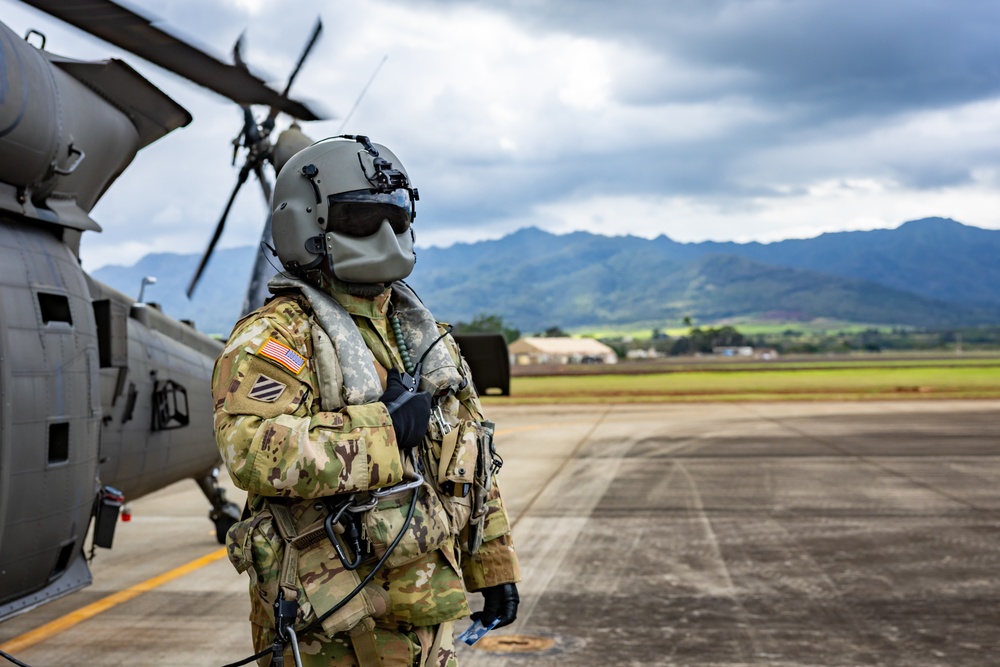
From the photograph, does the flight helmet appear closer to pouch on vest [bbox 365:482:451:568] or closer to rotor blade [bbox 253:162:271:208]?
pouch on vest [bbox 365:482:451:568]

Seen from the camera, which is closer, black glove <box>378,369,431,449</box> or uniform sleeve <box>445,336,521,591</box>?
black glove <box>378,369,431,449</box>

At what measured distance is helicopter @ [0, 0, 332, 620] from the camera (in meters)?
4.69

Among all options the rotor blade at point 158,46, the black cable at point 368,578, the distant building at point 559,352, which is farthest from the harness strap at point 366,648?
the distant building at point 559,352

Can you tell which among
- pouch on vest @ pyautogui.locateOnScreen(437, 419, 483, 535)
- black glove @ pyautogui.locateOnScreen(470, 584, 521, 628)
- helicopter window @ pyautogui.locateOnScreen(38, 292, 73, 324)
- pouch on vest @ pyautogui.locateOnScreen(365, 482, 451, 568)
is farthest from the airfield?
pouch on vest @ pyautogui.locateOnScreen(365, 482, 451, 568)

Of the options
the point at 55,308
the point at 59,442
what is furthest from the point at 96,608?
the point at 55,308

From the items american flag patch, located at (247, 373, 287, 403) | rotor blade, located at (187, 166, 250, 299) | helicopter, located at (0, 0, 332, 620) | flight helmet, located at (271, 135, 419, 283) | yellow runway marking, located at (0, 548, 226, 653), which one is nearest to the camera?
american flag patch, located at (247, 373, 287, 403)

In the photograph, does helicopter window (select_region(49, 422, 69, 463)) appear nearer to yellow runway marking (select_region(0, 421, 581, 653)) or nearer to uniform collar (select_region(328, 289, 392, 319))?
yellow runway marking (select_region(0, 421, 581, 653))

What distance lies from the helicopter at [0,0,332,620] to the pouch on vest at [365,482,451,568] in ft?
8.19

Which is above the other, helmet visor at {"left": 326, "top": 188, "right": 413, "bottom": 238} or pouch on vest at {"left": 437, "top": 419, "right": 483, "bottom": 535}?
helmet visor at {"left": 326, "top": 188, "right": 413, "bottom": 238}

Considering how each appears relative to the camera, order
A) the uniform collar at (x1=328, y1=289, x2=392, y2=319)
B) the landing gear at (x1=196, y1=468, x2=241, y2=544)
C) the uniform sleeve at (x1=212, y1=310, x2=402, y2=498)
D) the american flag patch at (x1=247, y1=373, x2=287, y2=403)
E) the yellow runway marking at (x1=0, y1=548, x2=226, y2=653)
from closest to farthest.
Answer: the uniform sleeve at (x1=212, y1=310, x2=402, y2=498)
the american flag patch at (x1=247, y1=373, x2=287, y2=403)
the uniform collar at (x1=328, y1=289, x2=392, y2=319)
the yellow runway marking at (x1=0, y1=548, x2=226, y2=653)
the landing gear at (x1=196, y1=468, x2=241, y2=544)

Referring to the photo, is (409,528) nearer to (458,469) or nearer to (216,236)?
(458,469)

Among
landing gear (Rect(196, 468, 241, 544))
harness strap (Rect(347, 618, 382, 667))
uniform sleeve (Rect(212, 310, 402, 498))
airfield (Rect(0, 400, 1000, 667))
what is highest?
uniform sleeve (Rect(212, 310, 402, 498))

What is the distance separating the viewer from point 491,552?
11.1 feet

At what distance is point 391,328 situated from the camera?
3371mm
